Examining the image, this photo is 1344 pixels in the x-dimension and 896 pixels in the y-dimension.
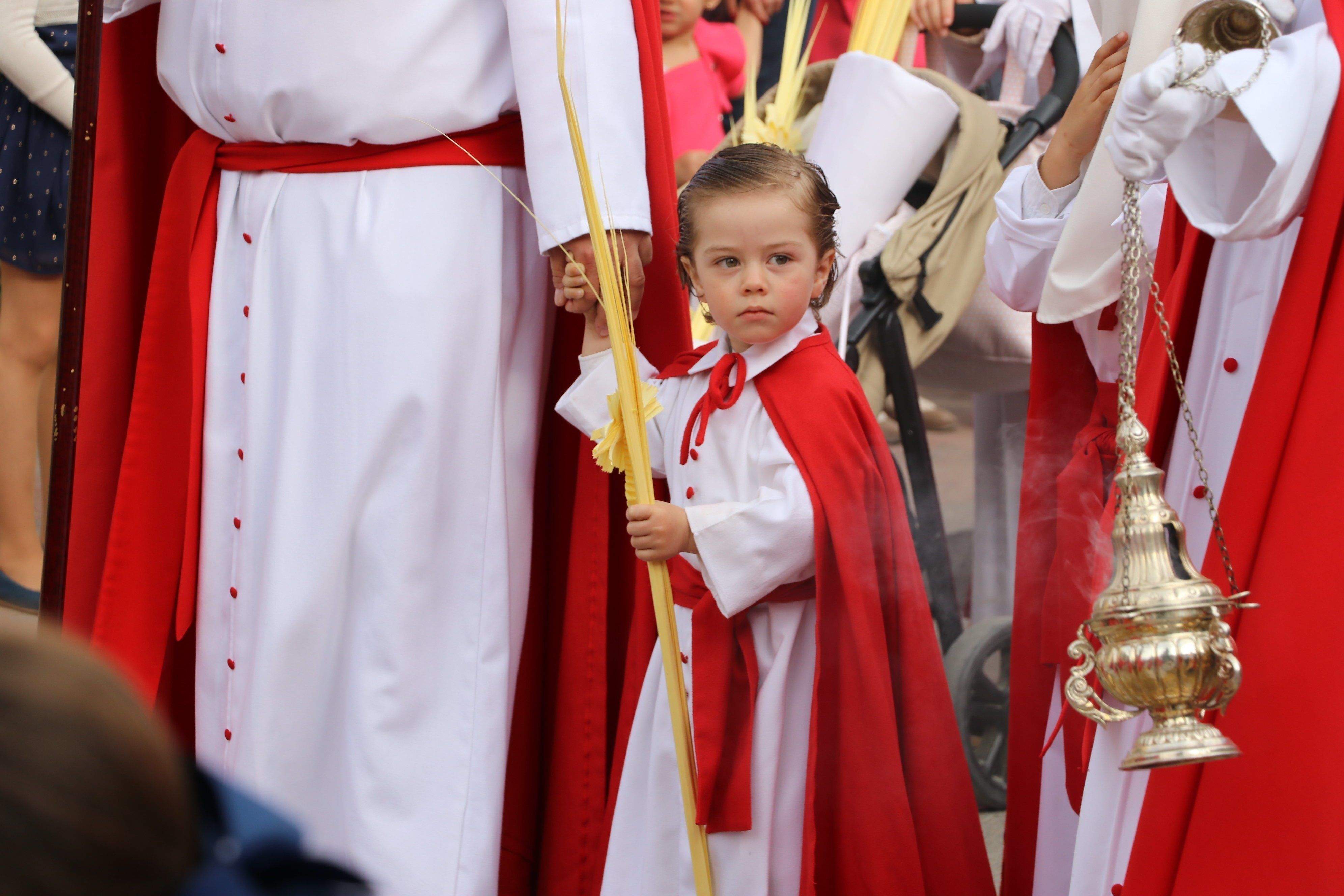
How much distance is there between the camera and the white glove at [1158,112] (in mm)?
1344

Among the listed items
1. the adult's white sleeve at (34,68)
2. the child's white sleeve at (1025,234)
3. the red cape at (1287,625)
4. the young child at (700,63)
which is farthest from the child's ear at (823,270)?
the young child at (700,63)

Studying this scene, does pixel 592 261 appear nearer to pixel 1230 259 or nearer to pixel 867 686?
pixel 867 686

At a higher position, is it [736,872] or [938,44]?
[938,44]

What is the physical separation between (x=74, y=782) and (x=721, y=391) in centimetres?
128

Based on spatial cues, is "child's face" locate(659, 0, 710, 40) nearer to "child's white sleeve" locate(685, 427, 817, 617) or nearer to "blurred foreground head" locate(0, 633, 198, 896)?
"child's white sleeve" locate(685, 427, 817, 617)

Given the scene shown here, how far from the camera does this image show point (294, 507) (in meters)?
2.05

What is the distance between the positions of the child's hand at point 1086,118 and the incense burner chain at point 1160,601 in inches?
13.5

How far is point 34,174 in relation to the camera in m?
2.55

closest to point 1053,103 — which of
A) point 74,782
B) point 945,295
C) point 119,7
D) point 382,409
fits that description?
point 945,295

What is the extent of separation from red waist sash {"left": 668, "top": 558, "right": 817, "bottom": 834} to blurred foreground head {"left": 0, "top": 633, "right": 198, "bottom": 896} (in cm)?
118

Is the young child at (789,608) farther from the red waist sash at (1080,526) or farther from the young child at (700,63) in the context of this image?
the young child at (700,63)

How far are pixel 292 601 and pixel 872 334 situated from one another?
1.63m

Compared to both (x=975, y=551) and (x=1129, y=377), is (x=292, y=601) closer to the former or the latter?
(x=1129, y=377)

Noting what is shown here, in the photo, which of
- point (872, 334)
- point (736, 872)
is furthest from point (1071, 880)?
point (872, 334)
